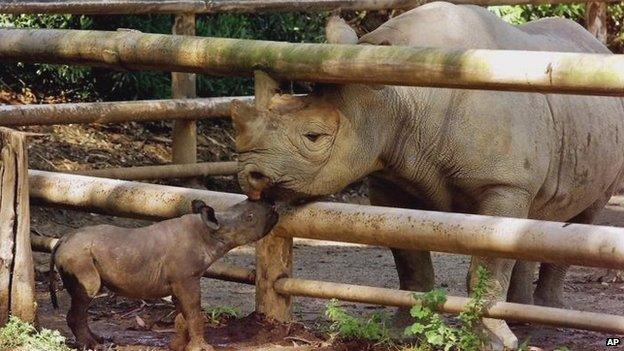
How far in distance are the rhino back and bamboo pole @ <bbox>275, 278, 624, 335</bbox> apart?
90cm

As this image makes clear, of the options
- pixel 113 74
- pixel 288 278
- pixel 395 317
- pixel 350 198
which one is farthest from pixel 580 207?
pixel 113 74

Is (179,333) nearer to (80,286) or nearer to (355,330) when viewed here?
(80,286)

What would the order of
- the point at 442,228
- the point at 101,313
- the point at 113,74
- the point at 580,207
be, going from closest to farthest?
the point at 442,228, the point at 101,313, the point at 580,207, the point at 113,74

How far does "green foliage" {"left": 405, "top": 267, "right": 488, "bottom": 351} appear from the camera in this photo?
17.2ft

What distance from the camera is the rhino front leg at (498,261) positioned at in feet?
20.0

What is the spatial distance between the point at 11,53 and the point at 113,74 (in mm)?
4437

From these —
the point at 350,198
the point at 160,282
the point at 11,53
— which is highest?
the point at 11,53

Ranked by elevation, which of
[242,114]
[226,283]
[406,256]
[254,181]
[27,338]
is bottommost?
[226,283]

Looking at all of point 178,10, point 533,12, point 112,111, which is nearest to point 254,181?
point 112,111

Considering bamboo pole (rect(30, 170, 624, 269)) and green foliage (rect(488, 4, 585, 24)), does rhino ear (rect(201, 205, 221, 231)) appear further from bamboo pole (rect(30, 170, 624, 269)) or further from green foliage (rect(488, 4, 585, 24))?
green foliage (rect(488, 4, 585, 24))

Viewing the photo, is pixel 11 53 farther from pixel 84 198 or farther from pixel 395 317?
pixel 395 317

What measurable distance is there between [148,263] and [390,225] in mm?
959

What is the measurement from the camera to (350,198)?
11.5 meters

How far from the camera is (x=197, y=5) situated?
31.4ft
